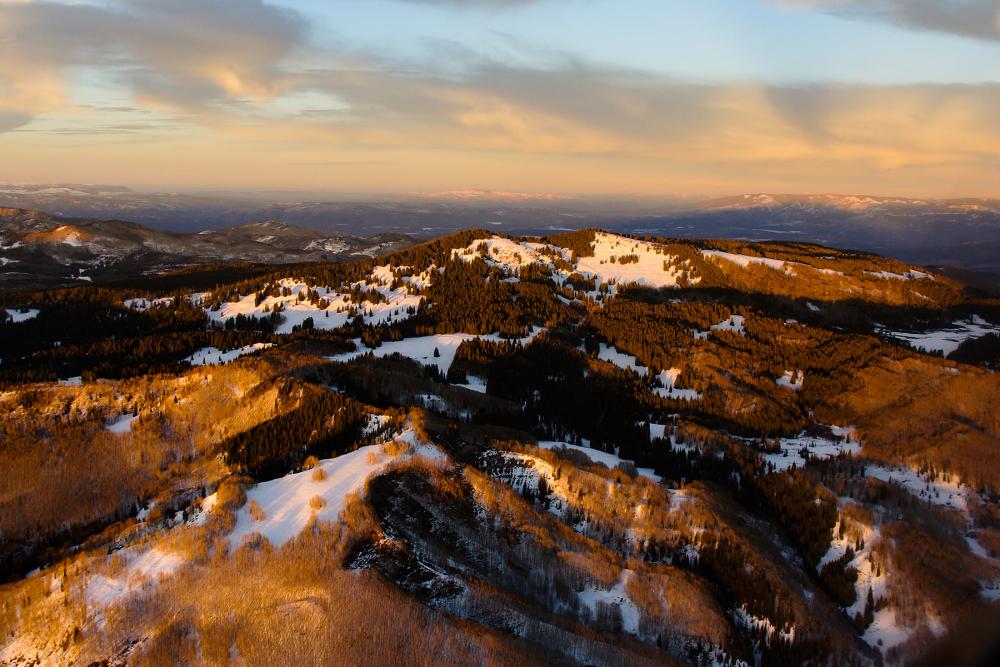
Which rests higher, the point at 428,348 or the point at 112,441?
the point at 112,441

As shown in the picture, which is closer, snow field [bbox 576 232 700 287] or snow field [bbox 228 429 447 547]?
snow field [bbox 228 429 447 547]

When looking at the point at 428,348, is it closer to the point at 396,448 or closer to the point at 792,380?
the point at 396,448

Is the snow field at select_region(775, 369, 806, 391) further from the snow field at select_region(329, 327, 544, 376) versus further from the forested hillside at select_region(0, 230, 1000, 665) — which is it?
the snow field at select_region(329, 327, 544, 376)

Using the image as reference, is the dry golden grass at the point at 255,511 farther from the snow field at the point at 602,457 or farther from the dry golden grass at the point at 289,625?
the snow field at the point at 602,457

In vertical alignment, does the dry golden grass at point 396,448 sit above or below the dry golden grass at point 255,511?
above

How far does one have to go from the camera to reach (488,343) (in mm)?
57688

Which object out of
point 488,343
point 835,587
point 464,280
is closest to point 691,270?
point 464,280

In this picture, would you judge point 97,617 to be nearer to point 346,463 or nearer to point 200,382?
point 346,463

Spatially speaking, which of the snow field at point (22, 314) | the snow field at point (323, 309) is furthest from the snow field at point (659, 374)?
the snow field at point (22, 314)

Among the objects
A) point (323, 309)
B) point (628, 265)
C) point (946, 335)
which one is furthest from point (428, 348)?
point (946, 335)


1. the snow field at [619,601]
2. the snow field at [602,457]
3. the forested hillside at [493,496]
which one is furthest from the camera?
the snow field at [602,457]

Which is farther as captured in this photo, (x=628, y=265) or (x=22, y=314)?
(x=628, y=265)

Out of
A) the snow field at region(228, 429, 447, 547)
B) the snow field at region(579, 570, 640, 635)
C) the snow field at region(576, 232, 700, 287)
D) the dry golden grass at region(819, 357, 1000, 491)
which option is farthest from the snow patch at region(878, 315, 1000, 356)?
the snow field at region(228, 429, 447, 547)

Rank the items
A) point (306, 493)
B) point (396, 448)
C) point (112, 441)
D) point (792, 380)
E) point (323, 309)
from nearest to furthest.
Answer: point (306, 493) → point (396, 448) → point (112, 441) → point (792, 380) → point (323, 309)
